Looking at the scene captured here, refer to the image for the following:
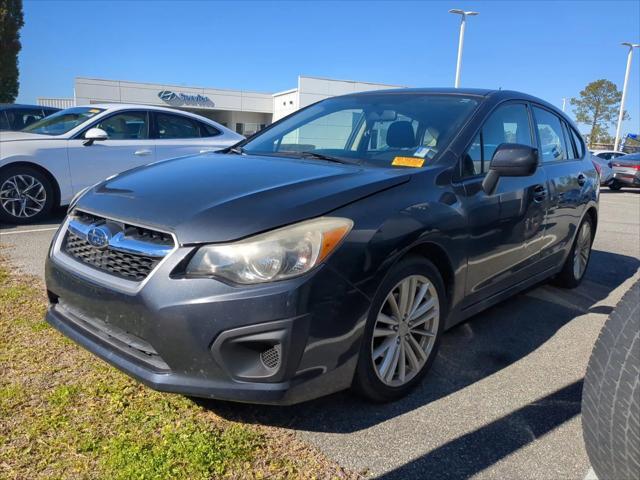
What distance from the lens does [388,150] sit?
3189 millimetres

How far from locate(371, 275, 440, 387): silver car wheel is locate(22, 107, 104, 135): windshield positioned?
18.4 ft

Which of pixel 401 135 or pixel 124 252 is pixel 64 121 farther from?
pixel 124 252

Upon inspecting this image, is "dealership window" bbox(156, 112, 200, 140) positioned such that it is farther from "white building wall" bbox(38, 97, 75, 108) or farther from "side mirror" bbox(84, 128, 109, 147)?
"white building wall" bbox(38, 97, 75, 108)

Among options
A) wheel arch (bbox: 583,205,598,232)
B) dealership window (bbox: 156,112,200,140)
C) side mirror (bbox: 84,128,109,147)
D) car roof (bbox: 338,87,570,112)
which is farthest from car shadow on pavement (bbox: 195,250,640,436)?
dealership window (bbox: 156,112,200,140)

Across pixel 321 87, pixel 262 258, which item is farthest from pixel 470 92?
pixel 321 87

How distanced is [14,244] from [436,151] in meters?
4.48

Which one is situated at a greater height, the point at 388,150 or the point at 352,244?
the point at 388,150

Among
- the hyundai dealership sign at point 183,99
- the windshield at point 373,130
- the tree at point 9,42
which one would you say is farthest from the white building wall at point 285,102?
the windshield at point 373,130

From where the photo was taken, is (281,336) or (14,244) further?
(14,244)

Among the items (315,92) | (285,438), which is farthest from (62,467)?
(315,92)

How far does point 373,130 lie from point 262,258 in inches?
68.3

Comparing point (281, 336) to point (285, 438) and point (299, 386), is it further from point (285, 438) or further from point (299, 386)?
point (285, 438)

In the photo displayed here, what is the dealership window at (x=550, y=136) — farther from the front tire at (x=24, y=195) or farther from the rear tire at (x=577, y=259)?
the front tire at (x=24, y=195)

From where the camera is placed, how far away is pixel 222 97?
48.1 m
